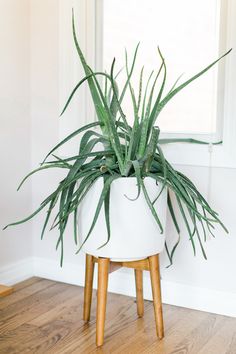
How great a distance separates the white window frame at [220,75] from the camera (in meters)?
2.08

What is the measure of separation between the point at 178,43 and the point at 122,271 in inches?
47.2

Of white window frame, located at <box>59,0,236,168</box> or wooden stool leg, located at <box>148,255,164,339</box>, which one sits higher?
white window frame, located at <box>59,0,236,168</box>

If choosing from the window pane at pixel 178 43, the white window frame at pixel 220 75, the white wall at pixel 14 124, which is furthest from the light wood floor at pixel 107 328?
the window pane at pixel 178 43

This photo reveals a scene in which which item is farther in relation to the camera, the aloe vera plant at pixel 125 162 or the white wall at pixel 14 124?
the white wall at pixel 14 124

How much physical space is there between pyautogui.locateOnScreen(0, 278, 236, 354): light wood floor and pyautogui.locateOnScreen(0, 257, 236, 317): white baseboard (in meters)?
0.05

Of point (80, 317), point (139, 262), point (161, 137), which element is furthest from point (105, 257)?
point (161, 137)

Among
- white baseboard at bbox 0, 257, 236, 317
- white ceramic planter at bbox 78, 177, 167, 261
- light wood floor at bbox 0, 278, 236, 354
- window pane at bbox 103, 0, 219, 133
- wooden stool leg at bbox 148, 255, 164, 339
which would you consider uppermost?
Answer: window pane at bbox 103, 0, 219, 133

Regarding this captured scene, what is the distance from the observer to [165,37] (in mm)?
2297

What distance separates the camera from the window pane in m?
2.19

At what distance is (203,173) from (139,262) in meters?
0.55

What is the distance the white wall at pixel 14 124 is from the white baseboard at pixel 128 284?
88 millimetres

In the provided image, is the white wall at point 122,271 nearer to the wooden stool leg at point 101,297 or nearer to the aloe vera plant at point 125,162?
the aloe vera plant at point 125,162

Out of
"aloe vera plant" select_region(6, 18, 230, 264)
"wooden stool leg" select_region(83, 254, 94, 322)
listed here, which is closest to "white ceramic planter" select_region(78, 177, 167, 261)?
"aloe vera plant" select_region(6, 18, 230, 264)

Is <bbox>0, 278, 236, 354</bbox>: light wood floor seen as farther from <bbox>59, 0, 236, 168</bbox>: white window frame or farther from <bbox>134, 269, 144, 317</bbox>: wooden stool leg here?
<bbox>59, 0, 236, 168</bbox>: white window frame
